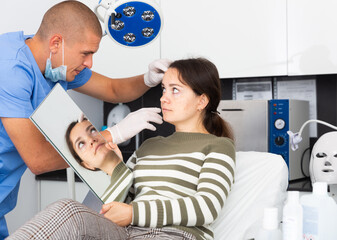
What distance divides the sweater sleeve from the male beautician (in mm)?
315

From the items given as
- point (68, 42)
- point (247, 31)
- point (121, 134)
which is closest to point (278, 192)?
point (121, 134)

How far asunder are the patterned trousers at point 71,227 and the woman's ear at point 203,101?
465mm

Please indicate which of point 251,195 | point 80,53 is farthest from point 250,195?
point 80,53

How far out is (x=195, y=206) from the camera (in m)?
1.09

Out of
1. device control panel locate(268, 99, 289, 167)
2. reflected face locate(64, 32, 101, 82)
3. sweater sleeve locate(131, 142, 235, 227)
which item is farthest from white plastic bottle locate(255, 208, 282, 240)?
device control panel locate(268, 99, 289, 167)

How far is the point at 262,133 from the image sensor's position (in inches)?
75.2

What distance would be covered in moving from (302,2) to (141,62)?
2.87 ft

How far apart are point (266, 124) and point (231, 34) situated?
0.50m

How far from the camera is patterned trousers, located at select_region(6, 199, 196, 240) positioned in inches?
35.7

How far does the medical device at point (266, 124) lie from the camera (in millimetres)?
1874

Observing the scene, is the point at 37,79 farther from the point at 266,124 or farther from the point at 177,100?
the point at 266,124

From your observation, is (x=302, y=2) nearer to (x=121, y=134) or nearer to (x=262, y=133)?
(x=262, y=133)

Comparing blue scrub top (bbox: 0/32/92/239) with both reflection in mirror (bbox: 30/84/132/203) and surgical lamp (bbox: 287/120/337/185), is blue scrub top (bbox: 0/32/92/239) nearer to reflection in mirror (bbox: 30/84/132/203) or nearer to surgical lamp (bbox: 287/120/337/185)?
reflection in mirror (bbox: 30/84/132/203)

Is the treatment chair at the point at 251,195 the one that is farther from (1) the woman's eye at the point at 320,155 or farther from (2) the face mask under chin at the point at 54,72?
(2) the face mask under chin at the point at 54,72
